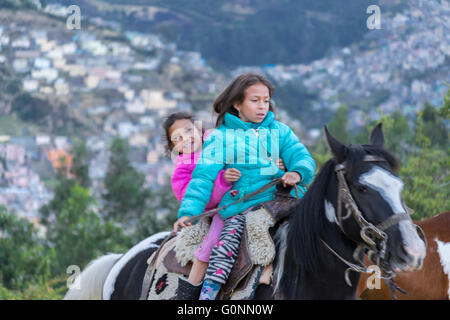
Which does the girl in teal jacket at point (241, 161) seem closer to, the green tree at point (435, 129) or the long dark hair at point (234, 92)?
the long dark hair at point (234, 92)

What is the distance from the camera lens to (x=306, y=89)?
259 ft

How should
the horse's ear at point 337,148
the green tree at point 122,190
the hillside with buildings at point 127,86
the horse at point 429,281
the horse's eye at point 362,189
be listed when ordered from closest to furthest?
1. the horse's eye at point 362,189
2. the horse's ear at point 337,148
3. the horse at point 429,281
4. the green tree at point 122,190
5. the hillside with buildings at point 127,86

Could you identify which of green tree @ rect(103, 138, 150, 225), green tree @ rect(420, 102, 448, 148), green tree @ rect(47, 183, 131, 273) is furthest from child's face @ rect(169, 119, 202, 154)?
green tree @ rect(103, 138, 150, 225)

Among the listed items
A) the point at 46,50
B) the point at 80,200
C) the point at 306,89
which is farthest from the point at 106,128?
the point at 80,200

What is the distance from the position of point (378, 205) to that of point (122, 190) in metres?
32.2

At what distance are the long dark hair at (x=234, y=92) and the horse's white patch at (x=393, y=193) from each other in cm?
123

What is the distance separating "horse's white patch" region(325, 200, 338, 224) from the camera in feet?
10.1

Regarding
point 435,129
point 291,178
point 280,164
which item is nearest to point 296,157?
point 280,164

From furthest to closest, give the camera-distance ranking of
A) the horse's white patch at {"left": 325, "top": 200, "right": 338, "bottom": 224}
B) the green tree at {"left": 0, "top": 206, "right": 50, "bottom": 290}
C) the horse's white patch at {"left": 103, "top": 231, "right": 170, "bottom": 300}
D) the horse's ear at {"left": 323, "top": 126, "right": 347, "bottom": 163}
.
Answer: the green tree at {"left": 0, "top": 206, "right": 50, "bottom": 290} → the horse's white patch at {"left": 103, "top": 231, "right": 170, "bottom": 300} → the horse's white patch at {"left": 325, "top": 200, "right": 338, "bottom": 224} → the horse's ear at {"left": 323, "top": 126, "right": 347, "bottom": 163}

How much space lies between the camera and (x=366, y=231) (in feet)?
9.21

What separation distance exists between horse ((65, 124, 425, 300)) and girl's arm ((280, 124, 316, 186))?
278 mm

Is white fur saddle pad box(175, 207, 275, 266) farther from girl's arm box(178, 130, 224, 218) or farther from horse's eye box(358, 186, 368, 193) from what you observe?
horse's eye box(358, 186, 368, 193)

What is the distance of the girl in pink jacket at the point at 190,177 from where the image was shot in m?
3.48

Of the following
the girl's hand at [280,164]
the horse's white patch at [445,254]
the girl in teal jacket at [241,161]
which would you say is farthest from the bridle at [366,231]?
the horse's white patch at [445,254]
